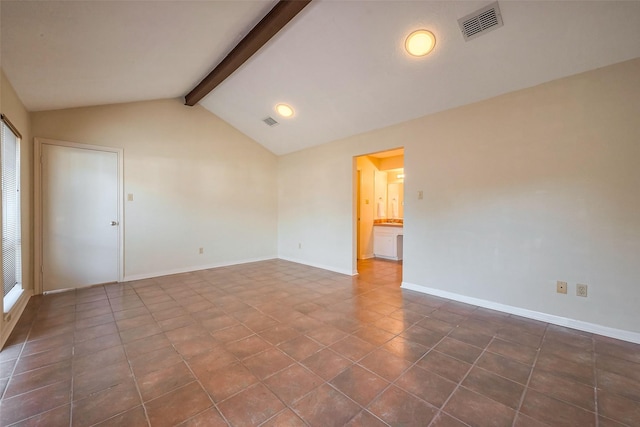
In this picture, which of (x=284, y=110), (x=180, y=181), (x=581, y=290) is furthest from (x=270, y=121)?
(x=581, y=290)

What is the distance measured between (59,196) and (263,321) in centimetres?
347

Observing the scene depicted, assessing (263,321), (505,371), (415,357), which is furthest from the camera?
(263,321)

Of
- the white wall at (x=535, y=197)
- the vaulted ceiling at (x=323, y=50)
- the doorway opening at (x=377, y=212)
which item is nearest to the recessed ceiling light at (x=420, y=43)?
the vaulted ceiling at (x=323, y=50)

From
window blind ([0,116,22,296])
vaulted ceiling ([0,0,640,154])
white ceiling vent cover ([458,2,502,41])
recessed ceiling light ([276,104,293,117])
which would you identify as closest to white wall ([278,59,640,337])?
vaulted ceiling ([0,0,640,154])

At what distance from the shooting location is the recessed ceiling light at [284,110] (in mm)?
4256

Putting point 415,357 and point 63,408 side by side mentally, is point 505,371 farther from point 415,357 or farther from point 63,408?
point 63,408

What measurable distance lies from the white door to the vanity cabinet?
201 inches

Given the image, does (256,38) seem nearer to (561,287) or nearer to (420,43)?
(420,43)

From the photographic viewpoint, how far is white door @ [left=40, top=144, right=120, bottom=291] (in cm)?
359

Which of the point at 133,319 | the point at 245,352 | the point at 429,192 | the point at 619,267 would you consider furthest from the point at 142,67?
the point at 619,267

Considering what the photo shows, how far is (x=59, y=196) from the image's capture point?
365 centimetres

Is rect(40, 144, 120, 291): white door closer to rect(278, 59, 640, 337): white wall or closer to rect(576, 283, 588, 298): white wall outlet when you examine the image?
rect(278, 59, 640, 337): white wall

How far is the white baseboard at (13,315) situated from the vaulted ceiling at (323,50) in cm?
228

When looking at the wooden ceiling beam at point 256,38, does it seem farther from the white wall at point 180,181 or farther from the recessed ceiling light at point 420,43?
the white wall at point 180,181
